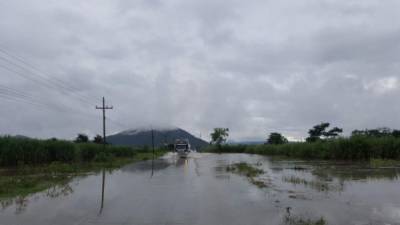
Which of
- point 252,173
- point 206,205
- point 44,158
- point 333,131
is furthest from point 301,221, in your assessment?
point 333,131

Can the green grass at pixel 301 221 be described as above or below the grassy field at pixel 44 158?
below

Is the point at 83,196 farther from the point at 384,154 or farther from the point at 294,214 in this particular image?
the point at 384,154

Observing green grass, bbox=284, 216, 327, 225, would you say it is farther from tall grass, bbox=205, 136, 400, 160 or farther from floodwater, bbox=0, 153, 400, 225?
tall grass, bbox=205, 136, 400, 160

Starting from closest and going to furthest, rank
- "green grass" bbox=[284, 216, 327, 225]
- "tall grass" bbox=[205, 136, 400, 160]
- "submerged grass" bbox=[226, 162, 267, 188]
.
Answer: "green grass" bbox=[284, 216, 327, 225]
"submerged grass" bbox=[226, 162, 267, 188]
"tall grass" bbox=[205, 136, 400, 160]

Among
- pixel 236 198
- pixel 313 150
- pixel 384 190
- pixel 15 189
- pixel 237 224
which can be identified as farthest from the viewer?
pixel 313 150

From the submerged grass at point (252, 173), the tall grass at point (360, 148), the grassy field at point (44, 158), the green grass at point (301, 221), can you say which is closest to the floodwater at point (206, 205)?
the green grass at point (301, 221)

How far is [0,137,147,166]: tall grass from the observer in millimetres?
35312

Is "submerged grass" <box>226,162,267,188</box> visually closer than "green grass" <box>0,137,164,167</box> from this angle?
Yes

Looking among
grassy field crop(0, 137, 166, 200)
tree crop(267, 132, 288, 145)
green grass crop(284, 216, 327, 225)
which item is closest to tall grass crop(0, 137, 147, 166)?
A: grassy field crop(0, 137, 166, 200)

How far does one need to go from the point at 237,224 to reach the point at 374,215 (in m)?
3.97

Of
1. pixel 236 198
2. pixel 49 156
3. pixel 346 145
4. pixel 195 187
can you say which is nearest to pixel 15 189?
pixel 195 187

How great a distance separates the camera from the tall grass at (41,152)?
116 ft

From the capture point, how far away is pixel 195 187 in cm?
1895

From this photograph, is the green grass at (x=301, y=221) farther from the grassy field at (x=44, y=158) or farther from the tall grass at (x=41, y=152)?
the tall grass at (x=41, y=152)
